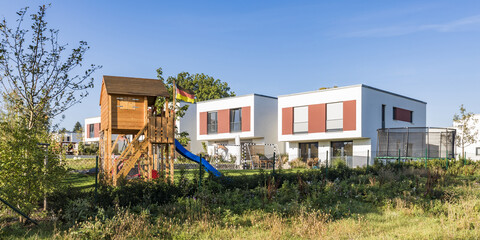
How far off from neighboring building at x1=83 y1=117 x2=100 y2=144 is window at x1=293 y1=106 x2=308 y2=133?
36.3 m

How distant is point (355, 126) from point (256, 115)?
9062 millimetres

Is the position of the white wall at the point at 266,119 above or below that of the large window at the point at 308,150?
above

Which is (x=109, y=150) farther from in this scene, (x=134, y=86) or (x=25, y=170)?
(x=25, y=170)

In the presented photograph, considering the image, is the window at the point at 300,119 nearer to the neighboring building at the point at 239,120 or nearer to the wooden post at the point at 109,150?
the neighboring building at the point at 239,120

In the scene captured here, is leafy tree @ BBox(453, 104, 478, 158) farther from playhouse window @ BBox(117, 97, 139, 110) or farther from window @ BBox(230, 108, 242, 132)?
playhouse window @ BBox(117, 97, 139, 110)

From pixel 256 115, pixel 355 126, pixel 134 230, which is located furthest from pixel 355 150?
pixel 134 230

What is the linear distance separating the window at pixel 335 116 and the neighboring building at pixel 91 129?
3933 cm

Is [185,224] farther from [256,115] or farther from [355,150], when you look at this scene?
[256,115]

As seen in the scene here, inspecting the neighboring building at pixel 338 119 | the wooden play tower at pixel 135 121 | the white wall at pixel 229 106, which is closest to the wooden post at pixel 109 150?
the wooden play tower at pixel 135 121

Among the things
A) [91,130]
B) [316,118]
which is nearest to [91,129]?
[91,130]

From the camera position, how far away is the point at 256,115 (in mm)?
36938

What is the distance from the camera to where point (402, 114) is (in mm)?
35875

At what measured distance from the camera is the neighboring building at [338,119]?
31.4 m

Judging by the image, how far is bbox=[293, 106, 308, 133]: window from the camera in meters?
34.3
